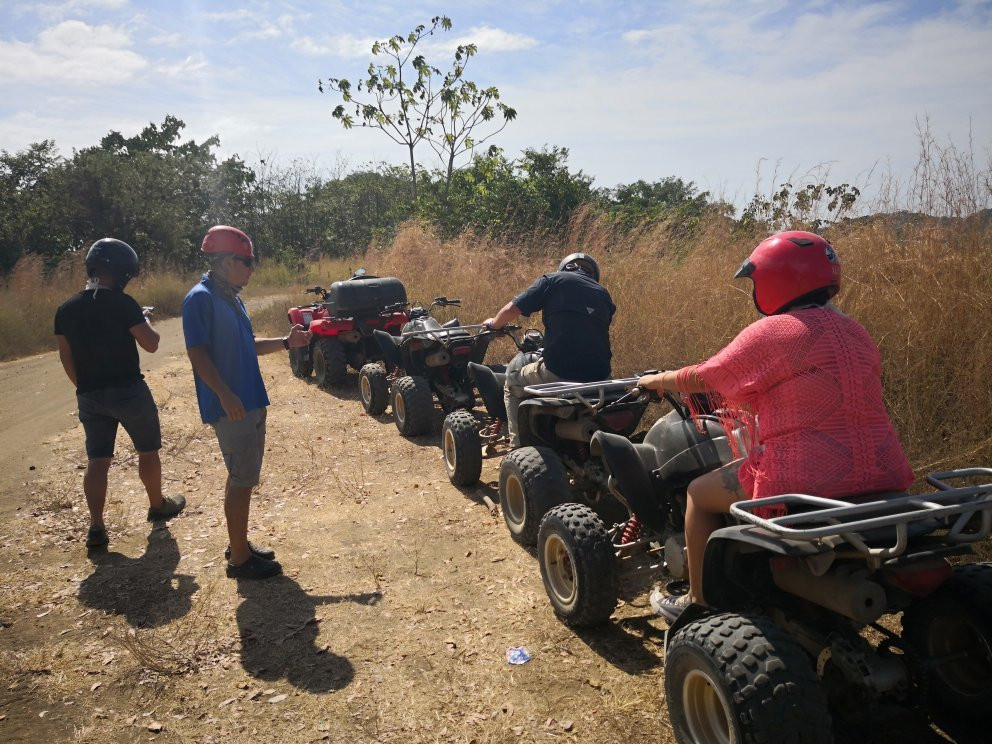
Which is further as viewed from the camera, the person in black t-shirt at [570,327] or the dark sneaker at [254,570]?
the person in black t-shirt at [570,327]

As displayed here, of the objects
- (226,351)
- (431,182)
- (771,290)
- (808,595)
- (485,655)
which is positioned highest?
(431,182)

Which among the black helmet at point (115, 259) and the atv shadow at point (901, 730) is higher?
the black helmet at point (115, 259)

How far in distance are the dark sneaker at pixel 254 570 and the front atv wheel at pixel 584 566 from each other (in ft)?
5.93

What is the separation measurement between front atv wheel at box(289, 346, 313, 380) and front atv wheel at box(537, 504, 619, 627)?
24.1 ft

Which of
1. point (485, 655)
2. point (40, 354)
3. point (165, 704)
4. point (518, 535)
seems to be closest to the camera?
point (165, 704)

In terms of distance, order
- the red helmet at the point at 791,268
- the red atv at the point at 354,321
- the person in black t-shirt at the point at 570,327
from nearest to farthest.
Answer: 1. the red helmet at the point at 791,268
2. the person in black t-shirt at the point at 570,327
3. the red atv at the point at 354,321

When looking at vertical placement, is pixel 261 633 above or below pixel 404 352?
below

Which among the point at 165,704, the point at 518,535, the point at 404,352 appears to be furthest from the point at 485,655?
the point at 404,352

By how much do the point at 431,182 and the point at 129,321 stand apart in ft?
55.2

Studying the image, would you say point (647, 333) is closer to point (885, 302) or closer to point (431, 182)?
point (885, 302)

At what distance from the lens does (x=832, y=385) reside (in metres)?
2.16

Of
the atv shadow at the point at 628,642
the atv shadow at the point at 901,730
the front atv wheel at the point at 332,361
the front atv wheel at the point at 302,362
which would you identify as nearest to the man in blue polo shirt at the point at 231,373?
the atv shadow at the point at 628,642

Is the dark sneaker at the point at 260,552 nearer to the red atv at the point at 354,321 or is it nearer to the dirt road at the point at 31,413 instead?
the dirt road at the point at 31,413

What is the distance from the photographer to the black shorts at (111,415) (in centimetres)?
462
